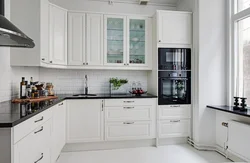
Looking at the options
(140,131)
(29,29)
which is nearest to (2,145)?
(29,29)

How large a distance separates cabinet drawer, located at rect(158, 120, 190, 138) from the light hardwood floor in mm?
237

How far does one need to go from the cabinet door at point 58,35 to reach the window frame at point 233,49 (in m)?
2.96

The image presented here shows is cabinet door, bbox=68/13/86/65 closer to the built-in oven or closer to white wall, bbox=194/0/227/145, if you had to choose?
the built-in oven

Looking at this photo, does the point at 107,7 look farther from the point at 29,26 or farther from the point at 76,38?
the point at 29,26

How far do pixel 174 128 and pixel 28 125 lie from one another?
263 centimetres

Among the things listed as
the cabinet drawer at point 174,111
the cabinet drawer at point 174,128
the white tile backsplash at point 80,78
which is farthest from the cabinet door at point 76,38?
the cabinet drawer at point 174,128

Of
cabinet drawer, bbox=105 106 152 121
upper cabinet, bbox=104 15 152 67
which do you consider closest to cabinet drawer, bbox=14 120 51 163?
cabinet drawer, bbox=105 106 152 121

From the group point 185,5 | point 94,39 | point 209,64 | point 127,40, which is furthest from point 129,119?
point 185,5

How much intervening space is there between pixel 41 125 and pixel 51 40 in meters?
1.66

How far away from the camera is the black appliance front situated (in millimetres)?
3424

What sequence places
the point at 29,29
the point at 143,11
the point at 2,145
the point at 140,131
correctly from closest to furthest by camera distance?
the point at 2,145 → the point at 29,29 → the point at 140,131 → the point at 143,11

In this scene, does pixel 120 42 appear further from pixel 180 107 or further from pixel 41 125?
pixel 41 125

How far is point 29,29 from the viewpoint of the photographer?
2680mm

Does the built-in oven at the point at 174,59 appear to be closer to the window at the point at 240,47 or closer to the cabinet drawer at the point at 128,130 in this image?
the window at the point at 240,47
